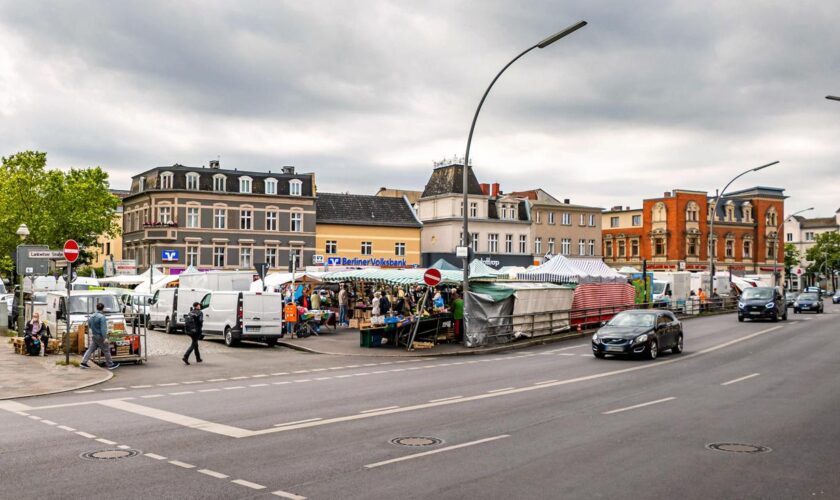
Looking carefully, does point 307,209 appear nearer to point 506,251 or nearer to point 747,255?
point 506,251

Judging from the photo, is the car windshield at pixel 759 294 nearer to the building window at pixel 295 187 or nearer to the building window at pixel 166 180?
the building window at pixel 295 187

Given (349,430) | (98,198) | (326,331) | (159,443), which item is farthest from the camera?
(98,198)

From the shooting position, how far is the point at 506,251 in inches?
3263

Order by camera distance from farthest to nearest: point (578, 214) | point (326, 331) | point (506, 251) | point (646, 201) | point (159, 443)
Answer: point (646, 201) < point (578, 214) < point (506, 251) < point (326, 331) < point (159, 443)

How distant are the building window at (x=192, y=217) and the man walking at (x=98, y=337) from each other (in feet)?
160

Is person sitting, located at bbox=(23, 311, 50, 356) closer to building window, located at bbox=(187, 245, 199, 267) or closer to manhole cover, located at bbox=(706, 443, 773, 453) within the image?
manhole cover, located at bbox=(706, 443, 773, 453)

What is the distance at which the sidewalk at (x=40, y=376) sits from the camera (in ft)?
53.2

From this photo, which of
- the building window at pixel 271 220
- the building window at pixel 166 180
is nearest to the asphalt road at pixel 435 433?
the building window at pixel 166 180

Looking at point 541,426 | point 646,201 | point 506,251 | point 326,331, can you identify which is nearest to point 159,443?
point 541,426

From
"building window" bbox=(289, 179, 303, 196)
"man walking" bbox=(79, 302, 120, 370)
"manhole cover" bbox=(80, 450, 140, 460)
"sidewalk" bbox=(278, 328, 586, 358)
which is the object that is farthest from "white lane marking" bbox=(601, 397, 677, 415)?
"building window" bbox=(289, 179, 303, 196)

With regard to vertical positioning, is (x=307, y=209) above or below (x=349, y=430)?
above

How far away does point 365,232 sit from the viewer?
7538 cm

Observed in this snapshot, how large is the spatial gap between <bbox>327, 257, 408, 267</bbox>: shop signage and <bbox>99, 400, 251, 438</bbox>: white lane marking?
5797 centimetres

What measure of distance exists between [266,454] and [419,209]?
74756mm
